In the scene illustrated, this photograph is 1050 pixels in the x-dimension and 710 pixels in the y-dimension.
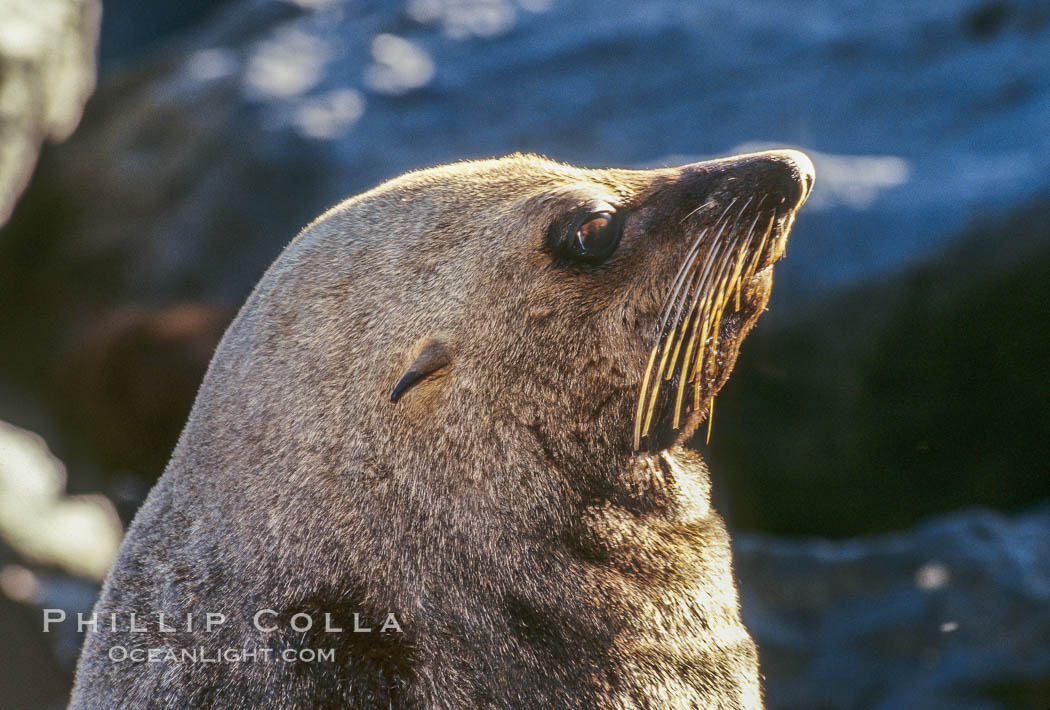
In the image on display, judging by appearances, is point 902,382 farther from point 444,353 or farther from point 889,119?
point 444,353

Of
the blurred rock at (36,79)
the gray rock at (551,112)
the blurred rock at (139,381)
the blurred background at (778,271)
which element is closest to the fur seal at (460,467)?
the blurred background at (778,271)

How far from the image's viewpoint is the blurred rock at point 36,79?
5.85 metres

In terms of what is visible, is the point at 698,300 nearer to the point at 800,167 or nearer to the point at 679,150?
the point at 800,167

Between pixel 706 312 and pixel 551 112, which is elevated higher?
pixel 551 112

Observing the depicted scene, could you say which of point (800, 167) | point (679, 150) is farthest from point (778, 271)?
point (800, 167)

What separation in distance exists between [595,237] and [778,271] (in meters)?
2.53

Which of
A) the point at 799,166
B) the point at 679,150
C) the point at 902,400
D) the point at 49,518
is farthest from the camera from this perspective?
the point at 49,518

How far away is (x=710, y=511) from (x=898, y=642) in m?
1.73

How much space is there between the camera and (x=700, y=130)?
4.84 m

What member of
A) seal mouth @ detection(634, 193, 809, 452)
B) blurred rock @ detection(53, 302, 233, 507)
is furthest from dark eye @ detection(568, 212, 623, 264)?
blurred rock @ detection(53, 302, 233, 507)

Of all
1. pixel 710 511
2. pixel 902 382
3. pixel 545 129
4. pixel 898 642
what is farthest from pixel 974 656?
pixel 545 129

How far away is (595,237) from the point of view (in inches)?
73.7

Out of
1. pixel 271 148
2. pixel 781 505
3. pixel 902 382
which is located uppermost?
pixel 271 148

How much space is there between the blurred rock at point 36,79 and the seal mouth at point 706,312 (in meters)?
5.50
